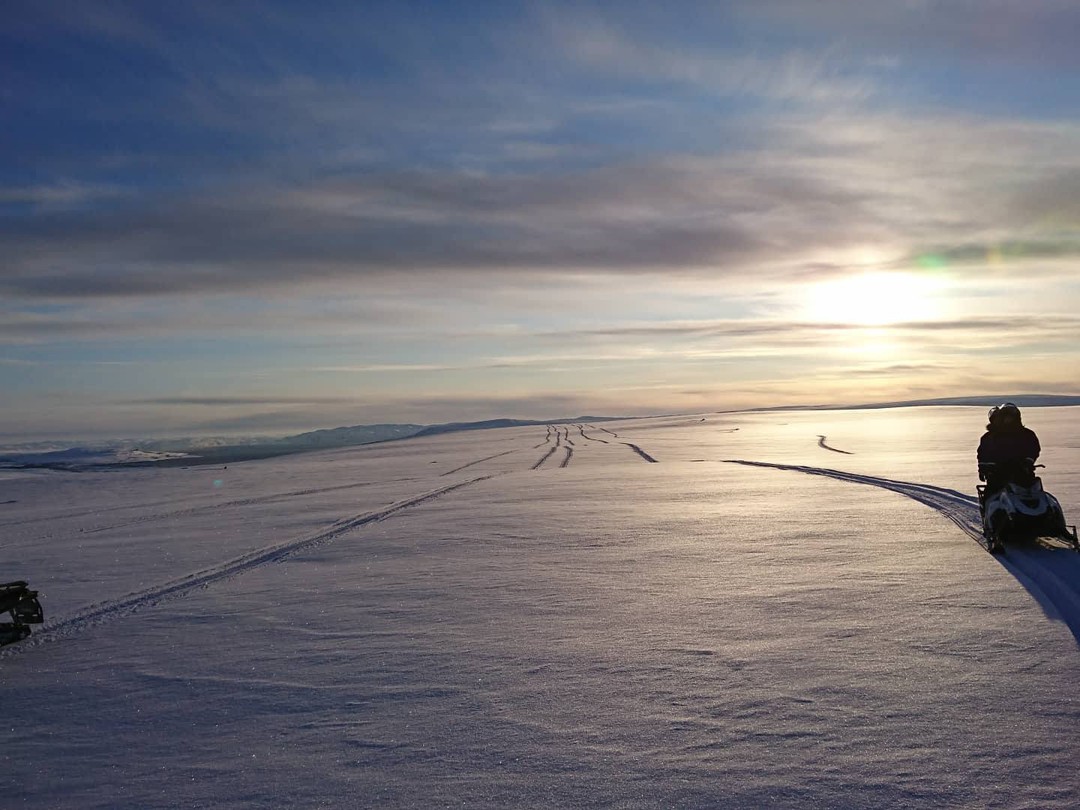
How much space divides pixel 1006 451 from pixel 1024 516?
1.23 metres

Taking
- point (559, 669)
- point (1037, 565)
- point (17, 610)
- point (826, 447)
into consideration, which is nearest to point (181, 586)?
point (17, 610)

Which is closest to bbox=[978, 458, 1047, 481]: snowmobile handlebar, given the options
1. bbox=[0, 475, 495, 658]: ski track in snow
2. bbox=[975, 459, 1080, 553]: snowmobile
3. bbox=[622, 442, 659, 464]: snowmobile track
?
bbox=[975, 459, 1080, 553]: snowmobile

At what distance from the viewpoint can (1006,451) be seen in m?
11.7

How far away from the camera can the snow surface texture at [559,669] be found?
15.8ft

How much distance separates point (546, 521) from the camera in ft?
50.9

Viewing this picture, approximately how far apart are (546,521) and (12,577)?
851 cm

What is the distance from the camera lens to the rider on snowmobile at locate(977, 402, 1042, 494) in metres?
11.6

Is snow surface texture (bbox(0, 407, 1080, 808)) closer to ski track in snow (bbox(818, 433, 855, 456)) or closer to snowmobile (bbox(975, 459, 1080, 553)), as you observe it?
snowmobile (bbox(975, 459, 1080, 553))

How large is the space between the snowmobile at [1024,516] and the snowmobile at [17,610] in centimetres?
1105

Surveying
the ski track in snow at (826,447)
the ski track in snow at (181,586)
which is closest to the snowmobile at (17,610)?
the ski track in snow at (181,586)

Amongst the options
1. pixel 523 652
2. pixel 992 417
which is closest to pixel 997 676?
pixel 523 652

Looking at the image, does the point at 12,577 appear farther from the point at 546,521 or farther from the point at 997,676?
the point at 997,676

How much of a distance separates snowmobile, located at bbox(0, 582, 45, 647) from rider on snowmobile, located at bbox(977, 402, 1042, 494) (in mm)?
11536

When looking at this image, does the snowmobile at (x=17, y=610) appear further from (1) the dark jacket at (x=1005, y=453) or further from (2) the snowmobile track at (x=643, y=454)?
(2) the snowmobile track at (x=643, y=454)
